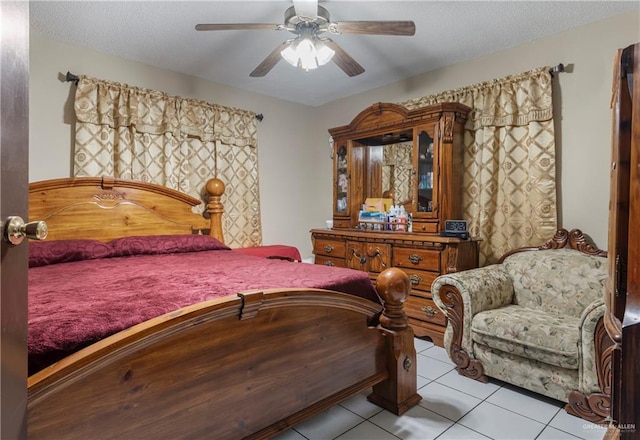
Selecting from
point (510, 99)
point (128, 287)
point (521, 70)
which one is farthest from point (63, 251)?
point (521, 70)

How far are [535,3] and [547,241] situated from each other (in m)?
1.61

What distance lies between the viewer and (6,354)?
0.63m

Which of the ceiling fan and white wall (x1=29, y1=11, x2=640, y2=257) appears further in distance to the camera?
white wall (x1=29, y1=11, x2=640, y2=257)

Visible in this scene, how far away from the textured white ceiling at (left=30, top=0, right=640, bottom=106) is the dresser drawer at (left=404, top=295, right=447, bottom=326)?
6.75 ft

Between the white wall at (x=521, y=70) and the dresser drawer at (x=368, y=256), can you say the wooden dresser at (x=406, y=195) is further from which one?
the white wall at (x=521, y=70)

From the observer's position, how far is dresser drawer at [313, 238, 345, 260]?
Answer: 349 cm

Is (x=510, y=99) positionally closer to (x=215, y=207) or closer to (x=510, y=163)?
(x=510, y=163)

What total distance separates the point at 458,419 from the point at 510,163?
6.51 ft

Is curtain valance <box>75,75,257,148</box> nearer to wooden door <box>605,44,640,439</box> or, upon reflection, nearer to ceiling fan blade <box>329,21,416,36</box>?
ceiling fan blade <box>329,21,416,36</box>

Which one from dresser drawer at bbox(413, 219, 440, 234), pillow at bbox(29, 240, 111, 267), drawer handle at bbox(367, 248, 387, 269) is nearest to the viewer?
pillow at bbox(29, 240, 111, 267)

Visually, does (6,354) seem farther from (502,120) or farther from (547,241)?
(502,120)

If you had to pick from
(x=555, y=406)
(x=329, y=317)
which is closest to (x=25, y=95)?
(x=329, y=317)

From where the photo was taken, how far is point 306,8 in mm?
1943

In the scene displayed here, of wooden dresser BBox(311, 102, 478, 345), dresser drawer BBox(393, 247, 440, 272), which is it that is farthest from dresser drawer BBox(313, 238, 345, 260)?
dresser drawer BBox(393, 247, 440, 272)
